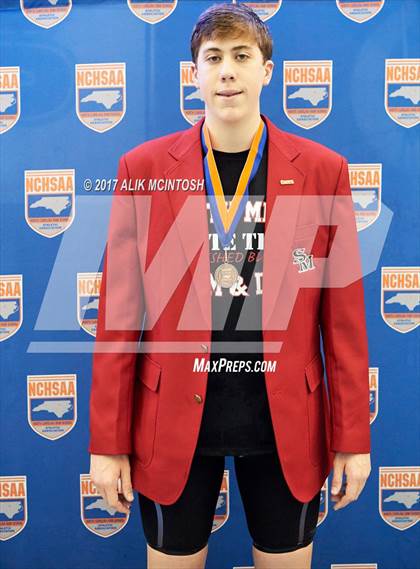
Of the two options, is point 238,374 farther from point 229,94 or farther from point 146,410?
point 229,94

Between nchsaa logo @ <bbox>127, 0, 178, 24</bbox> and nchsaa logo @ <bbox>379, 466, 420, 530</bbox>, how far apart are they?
1.81m

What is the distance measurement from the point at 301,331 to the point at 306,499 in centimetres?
40

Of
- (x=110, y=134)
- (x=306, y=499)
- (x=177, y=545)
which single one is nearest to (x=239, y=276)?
(x=306, y=499)

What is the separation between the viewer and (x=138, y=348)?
1.38m

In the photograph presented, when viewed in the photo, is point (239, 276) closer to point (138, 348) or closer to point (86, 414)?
point (138, 348)

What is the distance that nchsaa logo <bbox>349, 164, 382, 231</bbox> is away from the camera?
6.73ft

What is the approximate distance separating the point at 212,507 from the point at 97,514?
0.92m

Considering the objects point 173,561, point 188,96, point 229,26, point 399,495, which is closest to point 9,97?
point 188,96

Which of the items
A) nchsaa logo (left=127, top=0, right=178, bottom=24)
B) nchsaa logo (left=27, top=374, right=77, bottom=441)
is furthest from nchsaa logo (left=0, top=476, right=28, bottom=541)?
nchsaa logo (left=127, top=0, right=178, bottom=24)

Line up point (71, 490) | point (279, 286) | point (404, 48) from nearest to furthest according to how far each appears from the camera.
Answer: point (279, 286), point (404, 48), point (71, 490)

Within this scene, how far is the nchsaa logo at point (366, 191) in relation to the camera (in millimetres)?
2051

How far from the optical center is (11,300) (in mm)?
2098

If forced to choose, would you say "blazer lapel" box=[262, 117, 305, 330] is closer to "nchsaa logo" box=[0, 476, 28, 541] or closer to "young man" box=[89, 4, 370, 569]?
"young man" box=[89, 4, 370, 569]

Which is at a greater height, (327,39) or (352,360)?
(327,39)
